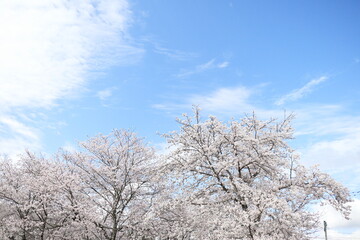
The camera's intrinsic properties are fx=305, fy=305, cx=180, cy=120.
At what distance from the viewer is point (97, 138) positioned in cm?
2227

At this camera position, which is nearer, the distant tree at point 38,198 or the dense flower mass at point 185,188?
the dense flower mass at point 185,188

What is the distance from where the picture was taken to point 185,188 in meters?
16.8

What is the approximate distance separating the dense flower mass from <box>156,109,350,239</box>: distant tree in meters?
0.05

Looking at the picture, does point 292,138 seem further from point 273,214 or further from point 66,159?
point 66,159

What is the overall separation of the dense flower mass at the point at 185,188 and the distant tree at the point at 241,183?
2.1 inches

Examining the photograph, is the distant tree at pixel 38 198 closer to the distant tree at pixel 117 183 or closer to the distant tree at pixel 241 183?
the distant tree at pixel 117 183

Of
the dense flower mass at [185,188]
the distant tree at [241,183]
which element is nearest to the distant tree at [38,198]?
the dense flower mass at [185,188]

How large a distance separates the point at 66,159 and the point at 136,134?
213 inches

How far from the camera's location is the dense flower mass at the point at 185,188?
1447 cm

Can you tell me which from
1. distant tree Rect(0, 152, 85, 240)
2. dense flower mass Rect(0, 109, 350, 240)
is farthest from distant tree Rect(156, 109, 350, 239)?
distant tree Rect(0, 152, 85, 240)

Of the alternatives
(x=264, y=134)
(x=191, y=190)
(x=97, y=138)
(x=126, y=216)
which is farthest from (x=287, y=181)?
(x=97, y=138)

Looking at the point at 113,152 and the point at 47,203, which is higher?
the point at 113,152

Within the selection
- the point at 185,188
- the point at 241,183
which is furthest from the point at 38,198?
the point at 241,183

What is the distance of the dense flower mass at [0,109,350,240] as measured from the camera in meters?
14.5
